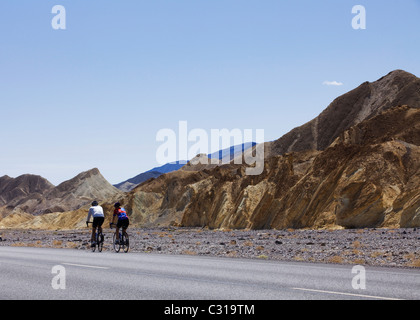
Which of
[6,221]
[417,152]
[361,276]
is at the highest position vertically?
[417,152]

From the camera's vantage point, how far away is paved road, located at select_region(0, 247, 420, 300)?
9.80 m

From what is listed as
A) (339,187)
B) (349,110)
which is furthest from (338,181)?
(349,110)

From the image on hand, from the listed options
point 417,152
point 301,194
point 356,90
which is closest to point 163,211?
point 356,90

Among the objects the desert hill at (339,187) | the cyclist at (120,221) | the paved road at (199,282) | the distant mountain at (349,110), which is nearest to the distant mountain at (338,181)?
the desert hill at (339,187)

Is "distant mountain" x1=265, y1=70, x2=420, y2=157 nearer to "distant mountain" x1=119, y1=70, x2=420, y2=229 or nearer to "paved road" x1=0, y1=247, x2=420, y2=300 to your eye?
"distant mountain" x1=119, y1=70, x2=420, y2=229

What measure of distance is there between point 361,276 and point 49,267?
330 inches

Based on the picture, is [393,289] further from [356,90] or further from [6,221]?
[6,221]

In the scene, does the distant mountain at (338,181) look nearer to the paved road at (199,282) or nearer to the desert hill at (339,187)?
the desert hill at (339,187)

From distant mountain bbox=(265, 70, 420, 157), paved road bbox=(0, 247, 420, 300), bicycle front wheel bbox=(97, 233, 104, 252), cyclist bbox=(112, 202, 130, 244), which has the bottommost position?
bicycle front wheel bbox=(97, 233, 104, 252)

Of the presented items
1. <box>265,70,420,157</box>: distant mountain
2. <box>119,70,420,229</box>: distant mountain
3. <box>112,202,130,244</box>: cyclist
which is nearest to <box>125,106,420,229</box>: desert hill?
<box>119,70,420,229</box>: distant mountain

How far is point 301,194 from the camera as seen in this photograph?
6031cm

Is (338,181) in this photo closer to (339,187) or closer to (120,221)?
(339,187)

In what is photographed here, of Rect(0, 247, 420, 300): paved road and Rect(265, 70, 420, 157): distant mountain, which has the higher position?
Rect(265, 70, 420, 157): distant mountain
